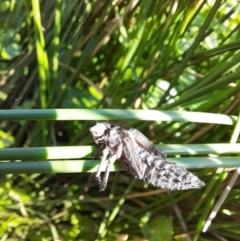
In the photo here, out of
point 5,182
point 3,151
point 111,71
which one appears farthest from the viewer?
point 111,71

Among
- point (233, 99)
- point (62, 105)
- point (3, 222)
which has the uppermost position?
point (233, 99)

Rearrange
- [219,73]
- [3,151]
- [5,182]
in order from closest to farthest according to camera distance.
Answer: [3,151]
[219,73]
[5,182]

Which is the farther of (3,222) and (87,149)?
(3,222)

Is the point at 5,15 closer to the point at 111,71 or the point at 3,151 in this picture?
the point at 111,71

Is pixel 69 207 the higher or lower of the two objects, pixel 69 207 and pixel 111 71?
the lower

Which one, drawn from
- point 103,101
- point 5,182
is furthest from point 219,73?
point 5,182

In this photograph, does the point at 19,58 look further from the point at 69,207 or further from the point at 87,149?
the point at 87,149

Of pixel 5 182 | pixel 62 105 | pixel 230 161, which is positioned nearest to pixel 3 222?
pixel 5 182
